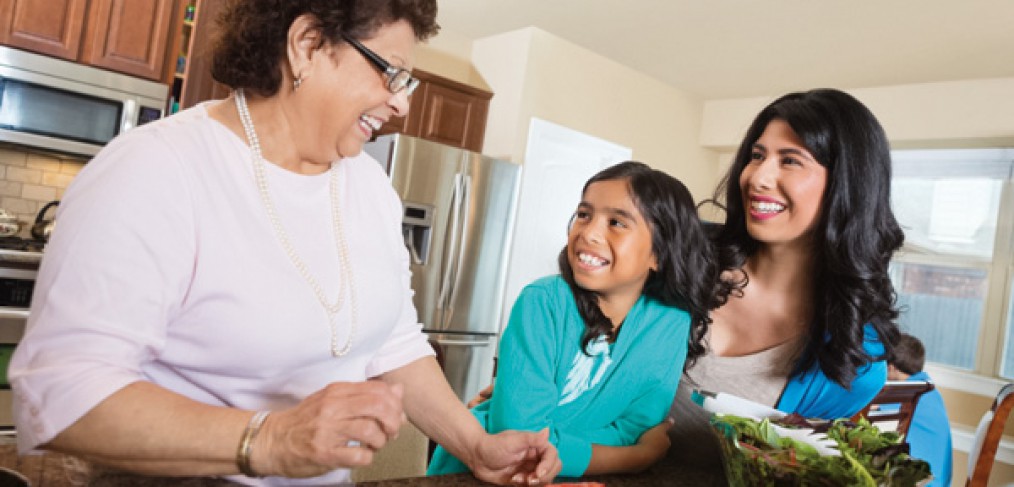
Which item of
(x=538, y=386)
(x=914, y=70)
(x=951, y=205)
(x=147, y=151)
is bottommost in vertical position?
(x=538, y=386)

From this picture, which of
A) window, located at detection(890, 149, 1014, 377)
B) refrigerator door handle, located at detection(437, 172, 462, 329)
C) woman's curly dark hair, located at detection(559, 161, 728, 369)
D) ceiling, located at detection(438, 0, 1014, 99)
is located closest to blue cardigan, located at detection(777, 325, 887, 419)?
woman's curly dark hair, located at detection(559, 161, 728, 369)

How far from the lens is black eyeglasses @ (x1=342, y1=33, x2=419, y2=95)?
1003mm

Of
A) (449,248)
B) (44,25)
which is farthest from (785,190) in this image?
(44,25)

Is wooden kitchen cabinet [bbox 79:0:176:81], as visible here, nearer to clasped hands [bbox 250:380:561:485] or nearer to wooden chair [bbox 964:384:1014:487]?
clasped hands [bbox 250:380:561:485]

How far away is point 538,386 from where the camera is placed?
1300 mm

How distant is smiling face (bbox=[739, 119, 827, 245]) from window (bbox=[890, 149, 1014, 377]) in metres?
4.01

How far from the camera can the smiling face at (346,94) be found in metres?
1.00

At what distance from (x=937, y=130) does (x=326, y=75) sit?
5567mm

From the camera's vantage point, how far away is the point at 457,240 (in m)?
4.76

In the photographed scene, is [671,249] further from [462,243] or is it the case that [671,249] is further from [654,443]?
[462,243]

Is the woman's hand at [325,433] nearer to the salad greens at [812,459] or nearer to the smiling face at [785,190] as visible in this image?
the salad greens at [812,459]

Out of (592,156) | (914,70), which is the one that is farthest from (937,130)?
(592,156)

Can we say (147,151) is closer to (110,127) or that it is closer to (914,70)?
(110,127)

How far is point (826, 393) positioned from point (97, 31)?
3.64 metres
